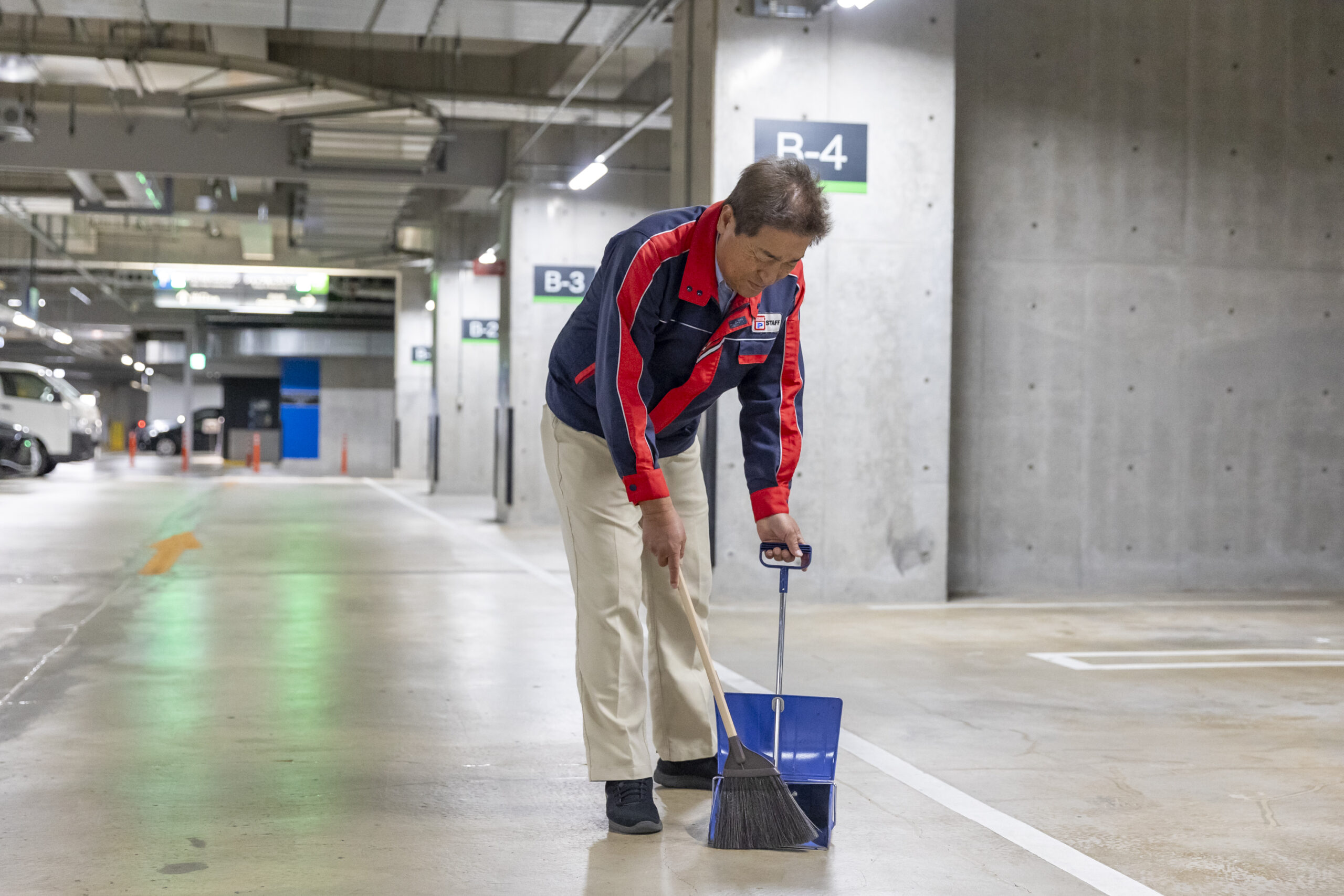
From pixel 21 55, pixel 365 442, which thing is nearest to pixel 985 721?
pixel 21 55

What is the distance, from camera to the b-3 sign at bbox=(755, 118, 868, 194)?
7.57m

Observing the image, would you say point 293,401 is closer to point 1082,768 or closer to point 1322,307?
point 1322,307

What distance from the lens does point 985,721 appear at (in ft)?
14.4

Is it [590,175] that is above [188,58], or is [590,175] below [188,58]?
below

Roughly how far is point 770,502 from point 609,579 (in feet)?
1.55

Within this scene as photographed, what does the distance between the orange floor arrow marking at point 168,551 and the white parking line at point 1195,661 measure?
5.96 metres

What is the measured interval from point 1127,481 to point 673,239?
6.27 m

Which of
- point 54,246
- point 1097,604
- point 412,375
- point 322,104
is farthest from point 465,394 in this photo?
point 1097,604

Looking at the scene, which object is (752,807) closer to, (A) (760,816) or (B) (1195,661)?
(A) (760,816)

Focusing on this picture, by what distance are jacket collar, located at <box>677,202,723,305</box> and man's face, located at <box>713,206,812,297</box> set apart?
2 cm

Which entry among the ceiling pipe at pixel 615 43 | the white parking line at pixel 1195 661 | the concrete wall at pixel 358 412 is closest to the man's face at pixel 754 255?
the white parking line at pixel 1195 661

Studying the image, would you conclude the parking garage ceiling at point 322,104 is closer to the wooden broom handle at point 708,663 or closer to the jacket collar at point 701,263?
the jacket collar at point 701,263

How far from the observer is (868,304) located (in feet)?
25.3

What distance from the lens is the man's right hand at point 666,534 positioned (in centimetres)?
290
